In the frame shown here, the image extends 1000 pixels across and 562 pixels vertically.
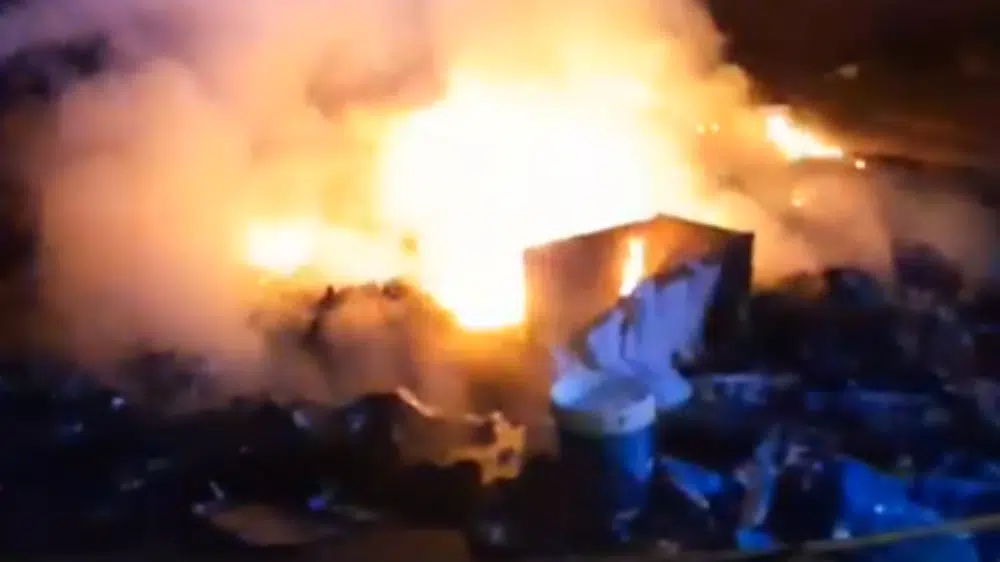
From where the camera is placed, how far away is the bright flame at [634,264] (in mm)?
2728

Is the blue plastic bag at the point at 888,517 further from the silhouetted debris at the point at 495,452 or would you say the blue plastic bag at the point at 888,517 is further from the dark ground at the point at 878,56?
the dark ground at the point at 878,56

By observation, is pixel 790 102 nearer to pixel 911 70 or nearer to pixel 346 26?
pixel 911 70

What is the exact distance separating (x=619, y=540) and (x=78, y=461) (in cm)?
86

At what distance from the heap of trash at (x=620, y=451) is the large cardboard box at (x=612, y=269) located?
0.04 feet

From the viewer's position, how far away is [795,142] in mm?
3584

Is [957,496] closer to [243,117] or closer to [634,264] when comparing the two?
[634,264]

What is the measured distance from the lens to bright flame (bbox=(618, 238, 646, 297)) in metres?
2.73

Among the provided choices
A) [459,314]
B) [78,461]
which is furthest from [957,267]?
[78,461]

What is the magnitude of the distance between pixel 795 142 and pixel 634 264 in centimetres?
98

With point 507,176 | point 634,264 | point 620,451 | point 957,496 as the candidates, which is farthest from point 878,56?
point 620,451

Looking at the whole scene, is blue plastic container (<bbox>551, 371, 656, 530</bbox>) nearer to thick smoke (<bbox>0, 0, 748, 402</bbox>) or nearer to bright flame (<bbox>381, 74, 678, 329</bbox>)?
bright flame (<bbox>381, 74, 678, 329</bbox>)

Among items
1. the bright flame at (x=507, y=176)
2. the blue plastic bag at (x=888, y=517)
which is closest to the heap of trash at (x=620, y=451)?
the blue plastic bag at (x=888, y=517)

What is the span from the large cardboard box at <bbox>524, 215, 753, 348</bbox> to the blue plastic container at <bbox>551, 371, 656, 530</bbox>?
0.36 metres

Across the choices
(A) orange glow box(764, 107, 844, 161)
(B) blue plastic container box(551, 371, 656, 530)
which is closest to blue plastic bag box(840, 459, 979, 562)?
(B) blue plastic container box(551, 371, 656, 530)
